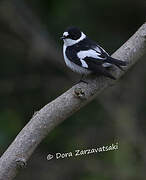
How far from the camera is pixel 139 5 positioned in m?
5.18

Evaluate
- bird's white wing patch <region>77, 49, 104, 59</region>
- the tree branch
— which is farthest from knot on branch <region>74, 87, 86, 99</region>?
bird's white wing patch <region>77, 49, 104, 59</region>

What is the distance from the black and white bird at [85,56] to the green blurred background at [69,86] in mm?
1628

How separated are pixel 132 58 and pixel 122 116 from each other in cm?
235

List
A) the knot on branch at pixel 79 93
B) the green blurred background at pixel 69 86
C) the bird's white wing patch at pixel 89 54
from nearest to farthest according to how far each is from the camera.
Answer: the knot on branch at pixel 79 93, the bird's white wing patch at pixel 89 54, the green blurred background at pixel 69 86

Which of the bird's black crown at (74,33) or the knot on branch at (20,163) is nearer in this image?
the knot on branch at (20,163)

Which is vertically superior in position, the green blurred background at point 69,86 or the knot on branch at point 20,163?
the knot on branch at point 20,163

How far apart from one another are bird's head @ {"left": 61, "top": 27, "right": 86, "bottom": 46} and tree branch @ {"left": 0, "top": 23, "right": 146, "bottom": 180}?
1.57 feet

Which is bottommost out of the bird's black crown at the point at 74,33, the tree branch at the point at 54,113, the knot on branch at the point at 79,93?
the tree branch at the point at 54,113

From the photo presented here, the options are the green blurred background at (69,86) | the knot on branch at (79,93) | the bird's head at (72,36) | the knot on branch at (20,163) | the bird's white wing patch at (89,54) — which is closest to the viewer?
the knot on branch at (20,163)

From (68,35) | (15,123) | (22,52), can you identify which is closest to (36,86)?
(22,52)

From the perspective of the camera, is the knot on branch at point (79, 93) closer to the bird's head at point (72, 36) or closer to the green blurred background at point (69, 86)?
the bird's head at point (72, 36)

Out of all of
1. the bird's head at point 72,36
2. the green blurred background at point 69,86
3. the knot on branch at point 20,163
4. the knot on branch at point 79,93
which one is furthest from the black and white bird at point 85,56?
the green blurred background at point 69,86

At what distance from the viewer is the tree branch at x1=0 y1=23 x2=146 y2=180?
1.96 metres

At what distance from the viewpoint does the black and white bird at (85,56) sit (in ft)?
8.36
